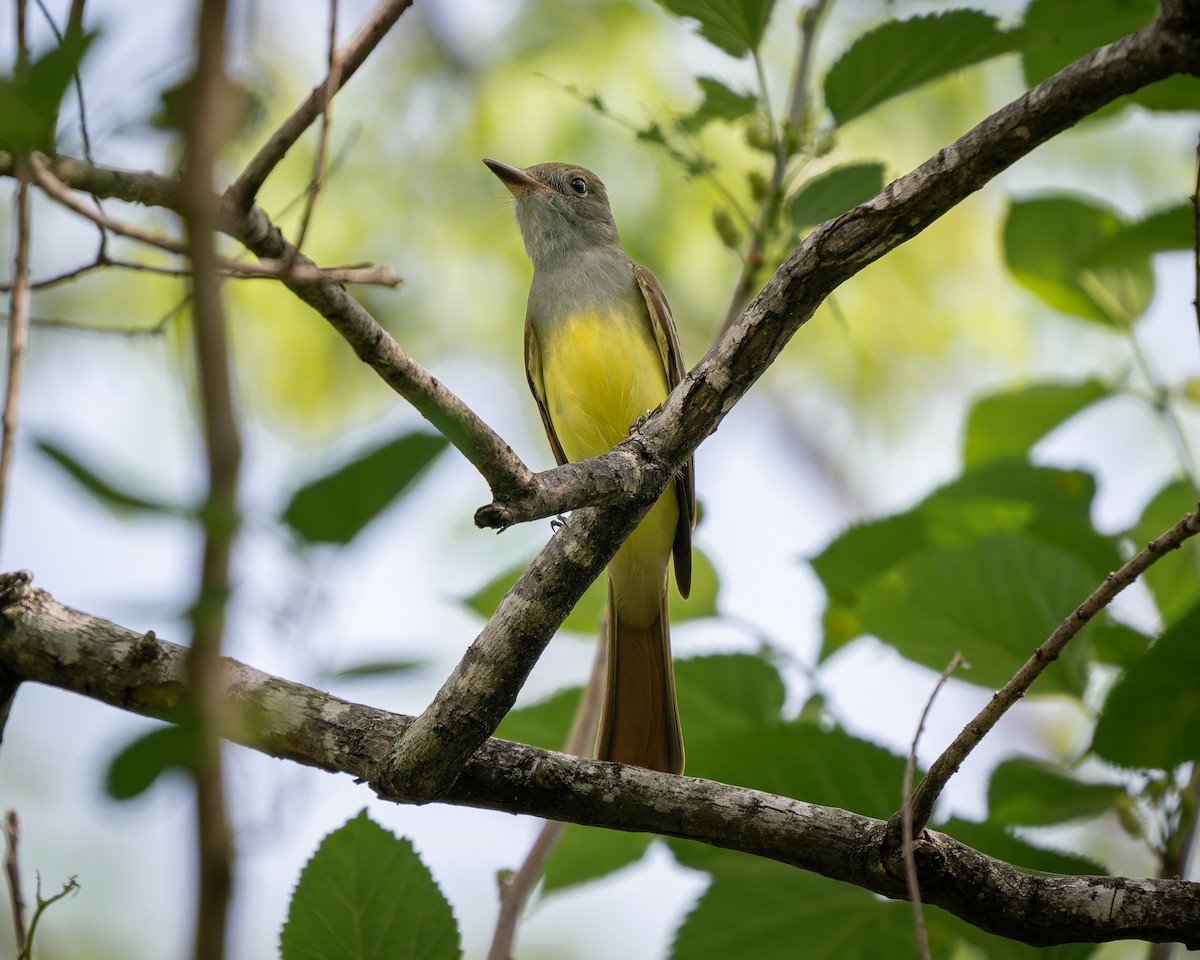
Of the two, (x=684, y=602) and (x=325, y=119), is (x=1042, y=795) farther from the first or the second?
(x=325, y=119)

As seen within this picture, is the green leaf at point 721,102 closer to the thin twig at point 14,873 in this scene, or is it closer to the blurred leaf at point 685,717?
the blurred leaf at point 685,717

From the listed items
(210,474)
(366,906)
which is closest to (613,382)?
(366,906)

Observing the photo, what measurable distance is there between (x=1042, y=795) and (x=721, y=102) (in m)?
2.00

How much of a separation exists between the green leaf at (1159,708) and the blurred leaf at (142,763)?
2043 millimetres

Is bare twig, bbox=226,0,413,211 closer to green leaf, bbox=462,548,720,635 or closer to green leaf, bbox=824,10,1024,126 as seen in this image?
green leaf, bbox=824,10,1024,126

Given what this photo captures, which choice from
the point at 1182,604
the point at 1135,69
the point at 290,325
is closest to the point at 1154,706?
the point at 1182,604

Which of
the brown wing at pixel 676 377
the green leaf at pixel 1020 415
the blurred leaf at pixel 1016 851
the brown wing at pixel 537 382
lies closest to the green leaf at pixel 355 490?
the blurred leaf at pixel 1016 851

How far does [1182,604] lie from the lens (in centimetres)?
340

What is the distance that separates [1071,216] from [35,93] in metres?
3.37

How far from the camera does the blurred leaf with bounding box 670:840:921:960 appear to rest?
2.96m

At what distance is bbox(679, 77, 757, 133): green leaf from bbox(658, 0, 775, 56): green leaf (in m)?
0.10

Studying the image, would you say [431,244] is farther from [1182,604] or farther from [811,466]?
[1182,604]

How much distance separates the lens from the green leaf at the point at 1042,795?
117 inches

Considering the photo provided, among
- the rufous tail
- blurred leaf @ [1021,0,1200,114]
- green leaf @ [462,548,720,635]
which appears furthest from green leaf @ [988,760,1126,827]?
blurred leaf @ [1021,0,1200,114]
